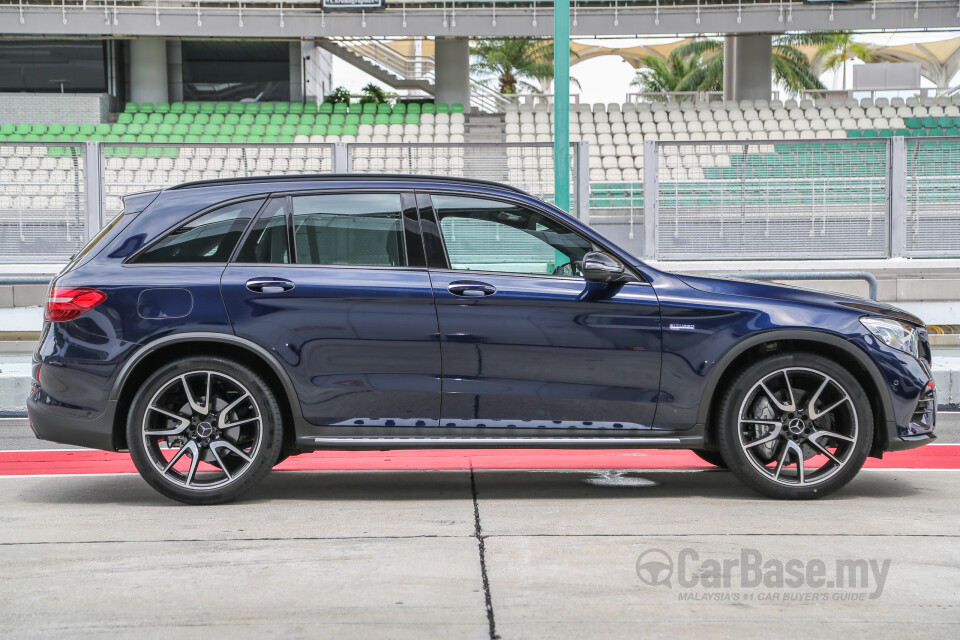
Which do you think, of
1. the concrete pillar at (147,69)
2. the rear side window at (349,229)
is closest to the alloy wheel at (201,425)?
the rear side window at (349,229)

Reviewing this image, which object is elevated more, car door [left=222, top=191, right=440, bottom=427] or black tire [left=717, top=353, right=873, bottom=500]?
car door [left=222, top=191, right=440, bottom=427]

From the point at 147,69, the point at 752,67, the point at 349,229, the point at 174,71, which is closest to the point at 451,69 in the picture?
the point at 752,67

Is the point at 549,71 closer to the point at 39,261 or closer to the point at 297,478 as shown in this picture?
the point at 39,261

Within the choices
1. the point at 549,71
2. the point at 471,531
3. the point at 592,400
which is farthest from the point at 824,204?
the point at 549,71

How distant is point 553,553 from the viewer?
4.65 meters

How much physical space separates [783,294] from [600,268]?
3.30 ft

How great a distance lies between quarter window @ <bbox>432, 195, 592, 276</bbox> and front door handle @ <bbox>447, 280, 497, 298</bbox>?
0.11 metres

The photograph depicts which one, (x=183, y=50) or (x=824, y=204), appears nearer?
(x=824, y=204)

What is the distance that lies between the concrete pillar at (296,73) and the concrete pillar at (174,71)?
12.9 feet

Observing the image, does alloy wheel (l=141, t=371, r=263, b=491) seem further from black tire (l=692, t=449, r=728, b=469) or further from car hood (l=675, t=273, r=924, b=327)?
A: black tire (l=692, t=449, r=728, b=469)

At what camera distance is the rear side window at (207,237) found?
18.6 ft

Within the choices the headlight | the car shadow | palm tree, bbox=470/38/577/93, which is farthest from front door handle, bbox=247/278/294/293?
palm tree, bbox=470/38/577/93

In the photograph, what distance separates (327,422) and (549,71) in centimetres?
4286

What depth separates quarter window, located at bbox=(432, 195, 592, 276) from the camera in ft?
18.7
